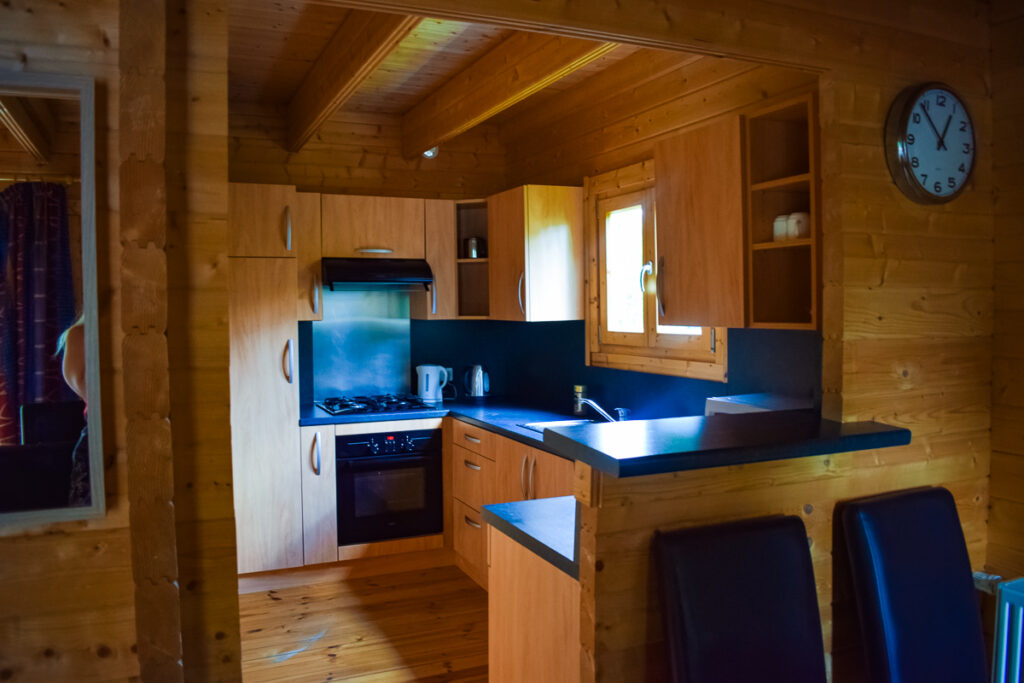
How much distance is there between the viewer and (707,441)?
196cm

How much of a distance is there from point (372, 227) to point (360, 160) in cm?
54

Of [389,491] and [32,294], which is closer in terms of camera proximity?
A: [32,294]

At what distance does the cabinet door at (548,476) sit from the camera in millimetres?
3246

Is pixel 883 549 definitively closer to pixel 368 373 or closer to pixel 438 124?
pixel 438 124

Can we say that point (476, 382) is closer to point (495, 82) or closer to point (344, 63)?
point (495, 82)

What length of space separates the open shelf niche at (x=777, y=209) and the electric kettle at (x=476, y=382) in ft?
8.81

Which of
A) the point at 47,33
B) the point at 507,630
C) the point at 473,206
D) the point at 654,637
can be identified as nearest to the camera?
the point at 47,33

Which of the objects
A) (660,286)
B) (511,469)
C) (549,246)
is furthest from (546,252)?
(660,286)

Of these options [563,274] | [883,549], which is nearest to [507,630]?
[883,549]

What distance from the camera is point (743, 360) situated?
9.82 ft

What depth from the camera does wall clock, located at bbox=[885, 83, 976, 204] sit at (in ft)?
7.26

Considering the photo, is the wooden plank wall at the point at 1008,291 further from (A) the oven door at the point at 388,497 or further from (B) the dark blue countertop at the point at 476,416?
(A) the oven door at the point at 388,497

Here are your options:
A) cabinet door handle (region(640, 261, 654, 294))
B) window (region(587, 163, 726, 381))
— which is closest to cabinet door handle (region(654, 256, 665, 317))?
window (region(587, 163, 726, 381))

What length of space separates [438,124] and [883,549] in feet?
10.3
